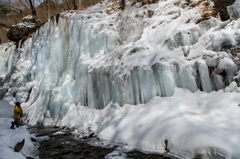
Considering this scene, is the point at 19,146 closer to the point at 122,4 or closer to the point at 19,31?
the point at 122,4

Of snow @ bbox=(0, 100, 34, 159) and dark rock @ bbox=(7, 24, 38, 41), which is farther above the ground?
dark rock @ bbox=(7, 24, 38, 41)

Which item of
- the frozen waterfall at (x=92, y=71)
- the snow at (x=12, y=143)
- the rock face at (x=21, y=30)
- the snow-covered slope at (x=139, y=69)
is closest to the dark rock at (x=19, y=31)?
the rock face at (x=21, y=30)

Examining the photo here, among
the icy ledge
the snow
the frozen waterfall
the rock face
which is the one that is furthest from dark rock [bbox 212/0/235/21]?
the rock face

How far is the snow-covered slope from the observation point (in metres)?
3.94

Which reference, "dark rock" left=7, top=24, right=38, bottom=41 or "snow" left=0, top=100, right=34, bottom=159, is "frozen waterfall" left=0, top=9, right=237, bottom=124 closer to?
"snow" left=0, top=100, right=34, bottom=159

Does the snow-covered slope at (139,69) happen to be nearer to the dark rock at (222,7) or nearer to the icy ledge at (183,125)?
the icy ledge at (183,125)

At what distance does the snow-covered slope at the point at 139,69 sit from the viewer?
12.9 ft

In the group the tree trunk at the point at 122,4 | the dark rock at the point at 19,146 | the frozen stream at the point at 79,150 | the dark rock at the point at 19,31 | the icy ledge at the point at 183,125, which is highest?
the dark rock at the point at 19,31

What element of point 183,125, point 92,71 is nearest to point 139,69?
point 92,71

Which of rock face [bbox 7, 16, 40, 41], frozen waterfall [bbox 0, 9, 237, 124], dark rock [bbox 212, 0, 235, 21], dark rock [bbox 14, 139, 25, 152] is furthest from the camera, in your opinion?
rock face [bbox 7, 16, 40, 41]

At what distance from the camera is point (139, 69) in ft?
18.6

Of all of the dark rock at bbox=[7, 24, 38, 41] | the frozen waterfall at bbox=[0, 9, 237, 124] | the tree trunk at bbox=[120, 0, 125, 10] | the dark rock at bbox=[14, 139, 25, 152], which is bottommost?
the dark rock at bbox=[14, 139, 25, 152]

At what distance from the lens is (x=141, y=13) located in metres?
8.59

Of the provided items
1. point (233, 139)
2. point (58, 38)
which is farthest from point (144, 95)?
point (58, 38)
